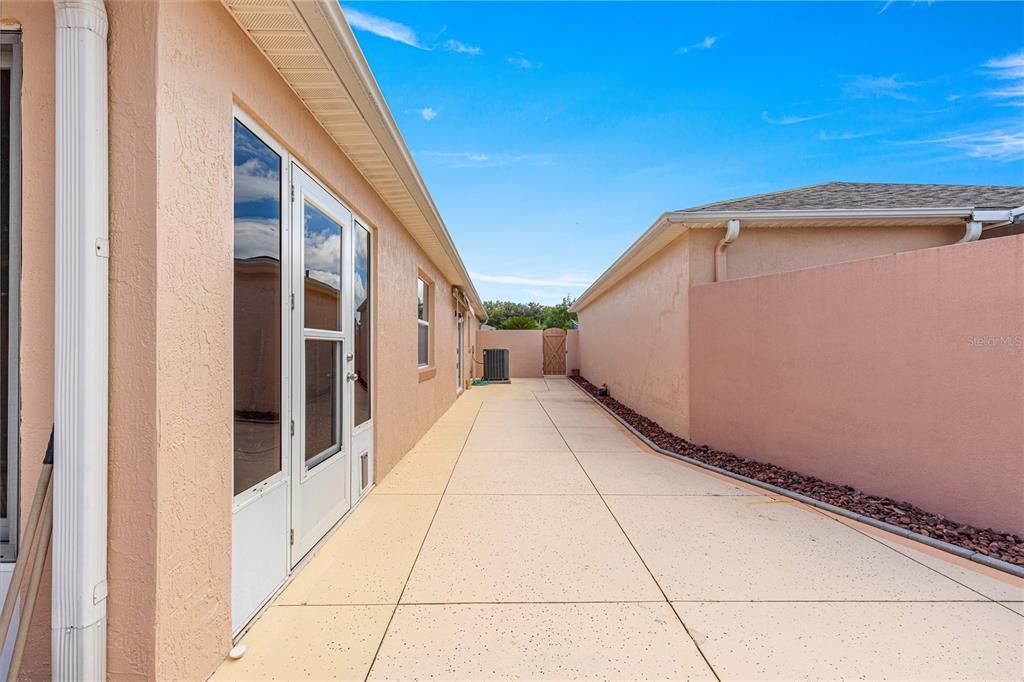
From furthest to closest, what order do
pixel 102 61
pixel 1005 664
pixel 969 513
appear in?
pixel 969 513, pixel 1005 664, pixel 102 61

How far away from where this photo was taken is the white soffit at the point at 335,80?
6.71 feet

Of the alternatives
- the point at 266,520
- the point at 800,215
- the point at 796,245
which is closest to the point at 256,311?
the point at 266,520

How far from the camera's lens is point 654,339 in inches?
303

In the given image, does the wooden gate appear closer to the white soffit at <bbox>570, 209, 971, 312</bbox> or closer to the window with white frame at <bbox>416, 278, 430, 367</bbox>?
the window with white frame at <bbox>416, 278, 430, 367</bbox>

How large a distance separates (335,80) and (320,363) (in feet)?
6.47

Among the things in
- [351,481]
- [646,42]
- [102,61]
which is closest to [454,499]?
[351,481]

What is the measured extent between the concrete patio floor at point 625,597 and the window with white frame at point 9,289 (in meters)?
1.17

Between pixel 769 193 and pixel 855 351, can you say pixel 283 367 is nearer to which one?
pixel 855 351

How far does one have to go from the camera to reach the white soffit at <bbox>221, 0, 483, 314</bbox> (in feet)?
6.71

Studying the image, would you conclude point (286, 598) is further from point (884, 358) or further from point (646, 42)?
point (646, 42)

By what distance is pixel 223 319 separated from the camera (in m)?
2.01

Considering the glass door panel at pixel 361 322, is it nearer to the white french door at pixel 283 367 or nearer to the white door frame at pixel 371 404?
the white door frame at pixel 371 404

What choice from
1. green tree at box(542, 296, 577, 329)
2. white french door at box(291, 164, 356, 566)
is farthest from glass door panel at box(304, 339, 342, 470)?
green tree at box(542, 296, 577, 329)

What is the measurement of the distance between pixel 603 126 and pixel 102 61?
9.14m
